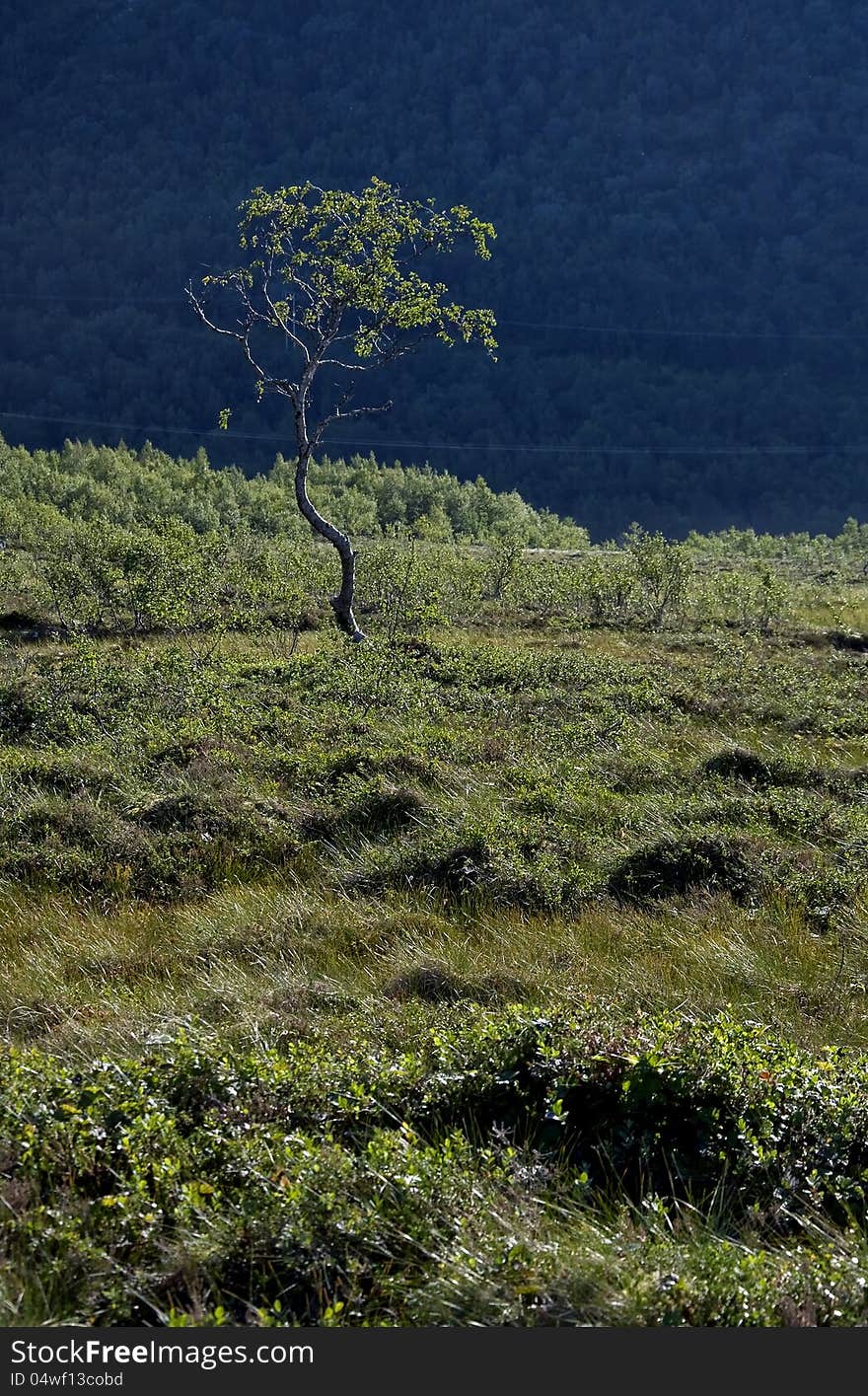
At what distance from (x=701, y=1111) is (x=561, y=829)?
4368 millimetres

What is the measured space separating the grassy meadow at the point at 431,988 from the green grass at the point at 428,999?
0.8 inches

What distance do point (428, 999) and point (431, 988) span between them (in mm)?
124

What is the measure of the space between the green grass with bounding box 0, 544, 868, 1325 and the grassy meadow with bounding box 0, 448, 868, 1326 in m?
0.02

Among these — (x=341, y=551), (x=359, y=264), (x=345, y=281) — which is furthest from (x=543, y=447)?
(x=341, y=551)

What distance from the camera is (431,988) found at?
20.9ft

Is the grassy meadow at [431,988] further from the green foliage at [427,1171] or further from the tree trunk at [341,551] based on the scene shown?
the tree trunk at [341,551]

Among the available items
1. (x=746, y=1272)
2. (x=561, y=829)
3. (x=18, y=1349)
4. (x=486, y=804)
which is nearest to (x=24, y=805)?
(x=486, y=804)

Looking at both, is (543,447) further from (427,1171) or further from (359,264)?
(427,1171)

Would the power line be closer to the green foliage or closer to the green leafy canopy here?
the green leafy canopy

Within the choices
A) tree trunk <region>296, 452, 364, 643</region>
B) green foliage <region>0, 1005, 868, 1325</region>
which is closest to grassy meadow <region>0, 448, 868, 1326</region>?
green foliage <region>0, 1005, 868, 1325</region>

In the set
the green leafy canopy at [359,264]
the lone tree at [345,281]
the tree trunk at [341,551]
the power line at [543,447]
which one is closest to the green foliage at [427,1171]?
the tree trunk at [341,551]

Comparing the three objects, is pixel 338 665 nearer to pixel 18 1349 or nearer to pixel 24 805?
pixel 24 805

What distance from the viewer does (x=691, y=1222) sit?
3.97 meters

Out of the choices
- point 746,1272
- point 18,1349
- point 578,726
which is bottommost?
point 18,1349
